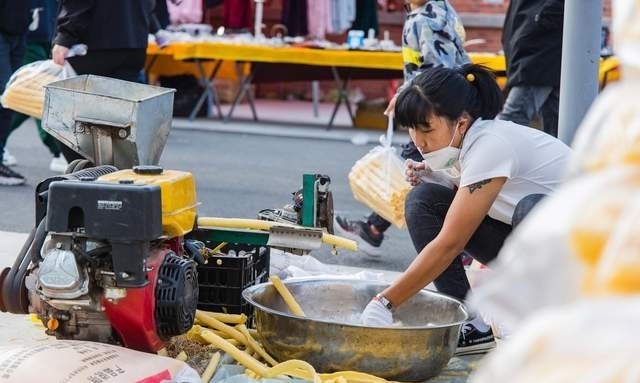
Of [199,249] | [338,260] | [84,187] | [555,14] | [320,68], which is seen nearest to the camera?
[84,187]

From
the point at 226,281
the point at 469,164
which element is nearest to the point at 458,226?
the point at 469,164

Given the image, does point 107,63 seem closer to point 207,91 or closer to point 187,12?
point 207,91

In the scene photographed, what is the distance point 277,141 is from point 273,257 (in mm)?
6572

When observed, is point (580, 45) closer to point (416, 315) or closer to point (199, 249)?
point (416, 315)

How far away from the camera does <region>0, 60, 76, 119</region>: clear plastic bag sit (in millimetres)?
Result: 6812

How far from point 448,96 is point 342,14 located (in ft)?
35.9

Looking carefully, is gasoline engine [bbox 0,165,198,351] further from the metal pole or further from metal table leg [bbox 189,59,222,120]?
metal table leg [bbox 189,59,222,120]

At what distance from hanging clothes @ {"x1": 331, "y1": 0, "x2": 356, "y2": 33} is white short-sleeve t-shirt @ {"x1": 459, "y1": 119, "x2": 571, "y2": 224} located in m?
10.6

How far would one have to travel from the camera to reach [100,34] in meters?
6.08

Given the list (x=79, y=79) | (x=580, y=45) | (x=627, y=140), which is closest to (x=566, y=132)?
(x=580, y=45)

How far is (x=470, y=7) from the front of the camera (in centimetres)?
1519

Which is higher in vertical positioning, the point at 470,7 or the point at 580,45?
the point at 580,45

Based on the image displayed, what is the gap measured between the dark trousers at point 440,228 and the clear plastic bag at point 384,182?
1.41 metres

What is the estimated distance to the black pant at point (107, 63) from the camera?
612cm
